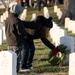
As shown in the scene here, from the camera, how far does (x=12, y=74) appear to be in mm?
9242

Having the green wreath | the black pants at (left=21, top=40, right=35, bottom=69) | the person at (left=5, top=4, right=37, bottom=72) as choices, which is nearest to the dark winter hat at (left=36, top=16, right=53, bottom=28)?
the black pants at (left=21, top=40, right=35, bottom=69)

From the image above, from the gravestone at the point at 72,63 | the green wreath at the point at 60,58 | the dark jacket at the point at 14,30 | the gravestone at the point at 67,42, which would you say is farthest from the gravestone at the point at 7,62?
the gravestone at the point at 67,42

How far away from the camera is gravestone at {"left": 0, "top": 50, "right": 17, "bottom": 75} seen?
29.7ft

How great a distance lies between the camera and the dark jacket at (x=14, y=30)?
10086 millimetres

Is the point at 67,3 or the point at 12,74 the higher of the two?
the point at 67,3

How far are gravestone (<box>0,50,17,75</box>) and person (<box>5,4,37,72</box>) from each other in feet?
3.70

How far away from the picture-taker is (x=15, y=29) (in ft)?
33.6

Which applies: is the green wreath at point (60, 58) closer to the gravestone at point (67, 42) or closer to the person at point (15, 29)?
the gravestone at point (67, 42)

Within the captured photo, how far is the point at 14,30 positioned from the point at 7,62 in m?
1.32

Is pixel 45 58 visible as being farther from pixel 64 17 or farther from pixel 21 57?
pixel 64 17

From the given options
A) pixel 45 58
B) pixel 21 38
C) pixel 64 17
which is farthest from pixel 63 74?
pixel 64 17

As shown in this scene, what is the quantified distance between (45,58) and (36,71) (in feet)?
6.98

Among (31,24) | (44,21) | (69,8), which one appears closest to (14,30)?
(31,24)

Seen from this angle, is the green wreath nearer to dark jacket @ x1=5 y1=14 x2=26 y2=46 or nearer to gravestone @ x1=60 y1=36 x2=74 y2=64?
gravestone @ x1=60 y1=36 x2=74 y2=64
